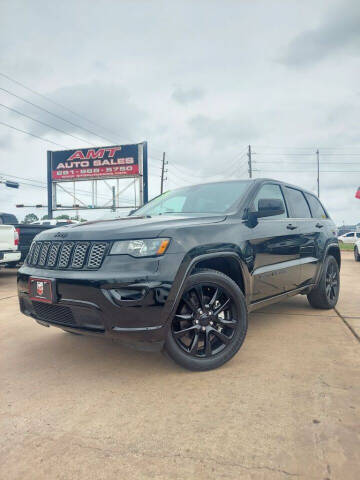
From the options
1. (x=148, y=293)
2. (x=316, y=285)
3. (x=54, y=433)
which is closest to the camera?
(x=54, y=433)

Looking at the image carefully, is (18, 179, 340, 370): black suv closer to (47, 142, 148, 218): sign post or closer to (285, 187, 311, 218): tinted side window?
(285, 187, 311, 218): tinted side window

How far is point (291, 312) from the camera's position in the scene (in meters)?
4.83

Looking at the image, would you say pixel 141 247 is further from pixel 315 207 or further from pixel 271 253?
pixel 315 207

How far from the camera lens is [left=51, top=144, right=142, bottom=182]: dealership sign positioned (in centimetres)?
2664

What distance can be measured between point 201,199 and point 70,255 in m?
1.64

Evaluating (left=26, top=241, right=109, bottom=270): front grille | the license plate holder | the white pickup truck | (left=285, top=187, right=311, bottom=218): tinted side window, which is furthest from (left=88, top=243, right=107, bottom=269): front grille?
the white pickup truck

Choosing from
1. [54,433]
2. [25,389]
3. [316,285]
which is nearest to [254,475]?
[54,433]

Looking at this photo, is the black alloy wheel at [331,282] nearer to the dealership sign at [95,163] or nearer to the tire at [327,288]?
the tire at [327,288]

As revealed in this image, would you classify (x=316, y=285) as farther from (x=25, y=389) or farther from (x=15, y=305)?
(x=15, y=305)

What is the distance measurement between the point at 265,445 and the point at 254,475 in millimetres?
245

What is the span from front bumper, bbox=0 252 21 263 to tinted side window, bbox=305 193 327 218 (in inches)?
242

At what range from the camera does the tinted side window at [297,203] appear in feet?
14.3

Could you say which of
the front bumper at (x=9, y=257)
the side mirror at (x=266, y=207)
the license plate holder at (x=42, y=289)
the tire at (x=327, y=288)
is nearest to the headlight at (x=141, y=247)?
the license plate holder at (x=42, y=289)

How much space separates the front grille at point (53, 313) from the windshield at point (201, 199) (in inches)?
60.4
